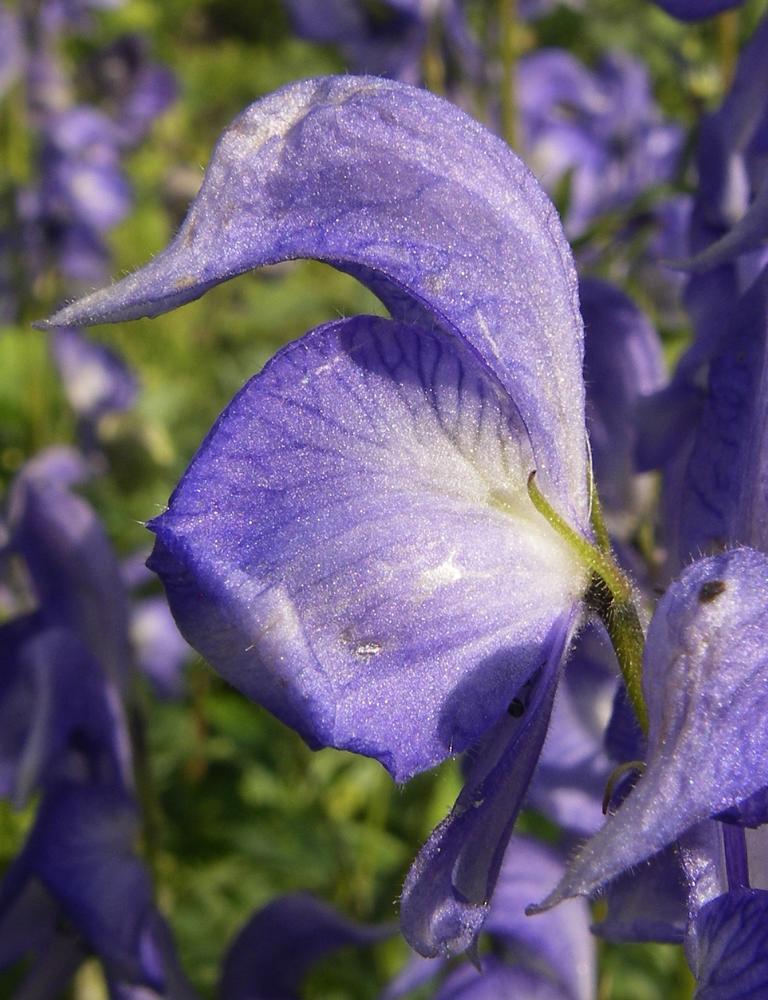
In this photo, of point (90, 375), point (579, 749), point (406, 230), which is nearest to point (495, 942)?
point (579, 749)

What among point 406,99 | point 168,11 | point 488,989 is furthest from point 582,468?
point 168,11

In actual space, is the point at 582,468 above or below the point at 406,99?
below

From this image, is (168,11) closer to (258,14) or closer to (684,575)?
(258,14)

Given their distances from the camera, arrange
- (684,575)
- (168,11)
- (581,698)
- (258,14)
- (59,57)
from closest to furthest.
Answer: (684,575), (581,698), (59,57), (168,11), (258,14)

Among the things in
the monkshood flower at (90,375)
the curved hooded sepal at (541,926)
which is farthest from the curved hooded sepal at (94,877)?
the monkshood flower at (90,375)

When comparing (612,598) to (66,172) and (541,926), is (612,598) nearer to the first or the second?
(541,926)

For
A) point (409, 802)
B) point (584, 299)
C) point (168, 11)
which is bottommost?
point (409, 802)

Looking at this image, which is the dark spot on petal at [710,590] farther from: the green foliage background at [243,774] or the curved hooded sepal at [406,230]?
the green foliage background at [243,774]
